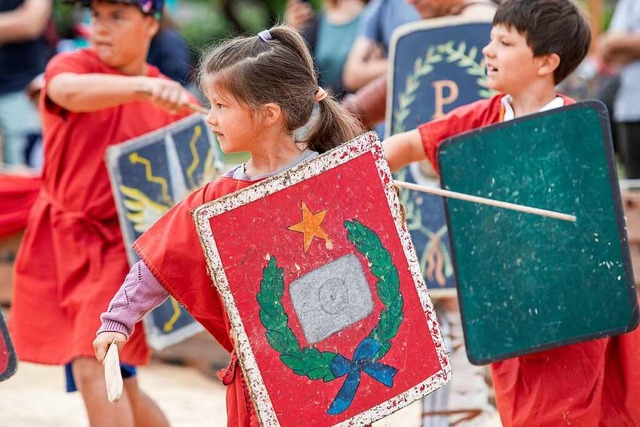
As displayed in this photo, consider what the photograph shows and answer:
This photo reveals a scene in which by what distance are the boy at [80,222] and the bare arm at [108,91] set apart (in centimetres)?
1

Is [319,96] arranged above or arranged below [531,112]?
above

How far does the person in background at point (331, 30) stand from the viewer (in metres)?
7.15

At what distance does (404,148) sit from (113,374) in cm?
129

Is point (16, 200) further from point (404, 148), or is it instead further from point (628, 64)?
point (628, 64)

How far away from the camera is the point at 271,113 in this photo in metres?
3.51

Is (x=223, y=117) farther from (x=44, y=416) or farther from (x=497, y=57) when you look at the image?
(x=44, y=416)

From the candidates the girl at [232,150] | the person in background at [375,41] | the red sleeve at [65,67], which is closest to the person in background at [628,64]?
the person in background at [375,41]

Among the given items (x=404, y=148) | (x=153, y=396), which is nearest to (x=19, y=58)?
(x=153, y=396)

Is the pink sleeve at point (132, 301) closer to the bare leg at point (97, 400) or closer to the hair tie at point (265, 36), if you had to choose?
the hair tie at point (265, 36)

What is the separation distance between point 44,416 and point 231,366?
2.79 meters

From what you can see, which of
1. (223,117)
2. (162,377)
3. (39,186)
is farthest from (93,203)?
(162,377)

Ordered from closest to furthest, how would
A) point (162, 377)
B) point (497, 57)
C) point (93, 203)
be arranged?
point (497, 57)
point (93, 203)
point (162, 377)

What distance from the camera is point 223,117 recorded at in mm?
3482

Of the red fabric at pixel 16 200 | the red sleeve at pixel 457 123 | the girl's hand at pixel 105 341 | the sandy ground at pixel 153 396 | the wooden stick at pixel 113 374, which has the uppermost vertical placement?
the red sleeve at pixel 457 123
